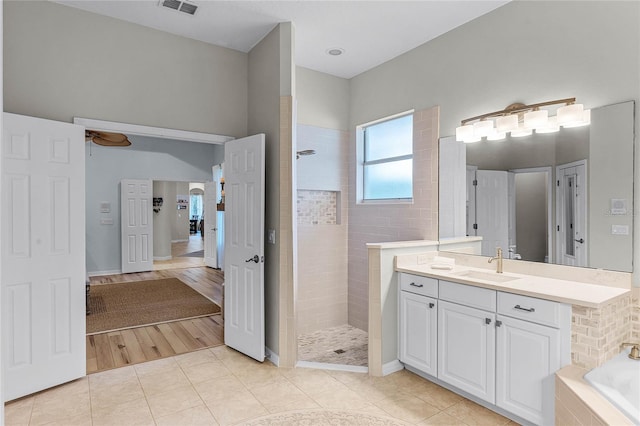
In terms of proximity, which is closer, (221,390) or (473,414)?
(473,414)

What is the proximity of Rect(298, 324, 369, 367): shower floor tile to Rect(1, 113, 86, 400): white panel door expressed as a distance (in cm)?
200

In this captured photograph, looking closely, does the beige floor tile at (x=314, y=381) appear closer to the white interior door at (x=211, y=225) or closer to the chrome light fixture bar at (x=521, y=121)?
the chrome light fixture bar at (x=521, y=121)

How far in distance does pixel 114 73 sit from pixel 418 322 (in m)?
3.33

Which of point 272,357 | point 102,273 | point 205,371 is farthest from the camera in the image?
point 102,273

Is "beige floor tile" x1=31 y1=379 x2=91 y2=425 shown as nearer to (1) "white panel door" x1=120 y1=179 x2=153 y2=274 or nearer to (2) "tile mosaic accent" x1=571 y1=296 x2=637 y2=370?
(2) "tile mosaic accent" x1=571 y1=296 x2=637 y2=370

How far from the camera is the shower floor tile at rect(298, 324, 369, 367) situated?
3.69 metres

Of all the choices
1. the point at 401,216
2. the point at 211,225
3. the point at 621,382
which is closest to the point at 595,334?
the point at 621,382

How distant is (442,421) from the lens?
8.27 feet

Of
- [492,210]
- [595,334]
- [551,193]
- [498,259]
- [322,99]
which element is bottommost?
[595,334]

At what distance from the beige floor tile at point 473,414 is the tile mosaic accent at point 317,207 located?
8.13 ft

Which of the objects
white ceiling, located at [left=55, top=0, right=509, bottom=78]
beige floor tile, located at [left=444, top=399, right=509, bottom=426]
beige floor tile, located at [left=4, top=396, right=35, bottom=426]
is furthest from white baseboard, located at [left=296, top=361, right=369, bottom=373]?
white ceiling, located at [left=55, top=0, right=509, bottom=78]

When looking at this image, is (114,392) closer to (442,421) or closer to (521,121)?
(442,421)

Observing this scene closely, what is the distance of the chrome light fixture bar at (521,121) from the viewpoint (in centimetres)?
254

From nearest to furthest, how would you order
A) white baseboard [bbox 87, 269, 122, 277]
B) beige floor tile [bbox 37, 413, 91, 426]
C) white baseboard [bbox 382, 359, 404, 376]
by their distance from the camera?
beige floor tile [bbox 37, 413, 91, 426]
white baseboard [bbox 382, 359, 404, 376]
white baseboard [bbox 87, 269, 122, 277]
